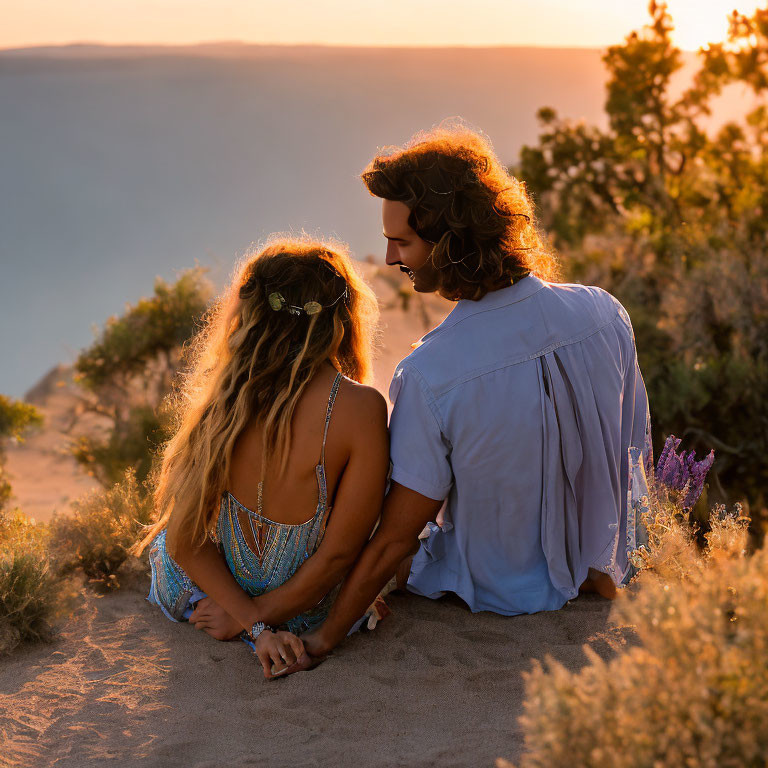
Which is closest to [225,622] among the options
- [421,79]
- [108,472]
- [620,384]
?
[620,384]

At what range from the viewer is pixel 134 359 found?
244 inches

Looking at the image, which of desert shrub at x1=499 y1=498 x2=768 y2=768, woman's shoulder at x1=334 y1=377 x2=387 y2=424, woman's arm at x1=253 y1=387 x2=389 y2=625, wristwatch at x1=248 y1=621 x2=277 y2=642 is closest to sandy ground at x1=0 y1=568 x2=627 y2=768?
wristwatch at x1=248 y1=621 x2=277 y2=642

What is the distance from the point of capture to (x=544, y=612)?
3.10 metres

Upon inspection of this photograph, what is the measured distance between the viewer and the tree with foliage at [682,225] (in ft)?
19.2

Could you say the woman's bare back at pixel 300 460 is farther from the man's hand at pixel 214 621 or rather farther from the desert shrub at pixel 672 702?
the desert shrub at pixel 672 702

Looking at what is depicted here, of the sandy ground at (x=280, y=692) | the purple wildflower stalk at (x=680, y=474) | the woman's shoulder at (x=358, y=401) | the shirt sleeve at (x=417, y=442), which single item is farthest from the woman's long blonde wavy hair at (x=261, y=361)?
the purple wildflower stalk at (x=680, y=474)

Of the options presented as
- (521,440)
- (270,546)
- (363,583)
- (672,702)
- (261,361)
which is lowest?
(363,583)

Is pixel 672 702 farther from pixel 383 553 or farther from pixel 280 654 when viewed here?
pixel 280 654

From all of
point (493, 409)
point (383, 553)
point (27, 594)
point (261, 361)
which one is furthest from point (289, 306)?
point (27, 594)

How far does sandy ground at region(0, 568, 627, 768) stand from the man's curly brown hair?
118cm

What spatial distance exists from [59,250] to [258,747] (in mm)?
23643

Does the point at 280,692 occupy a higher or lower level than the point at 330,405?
lower

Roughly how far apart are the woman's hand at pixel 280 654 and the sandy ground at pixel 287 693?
0.14 ft

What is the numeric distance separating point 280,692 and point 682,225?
6.53 m
